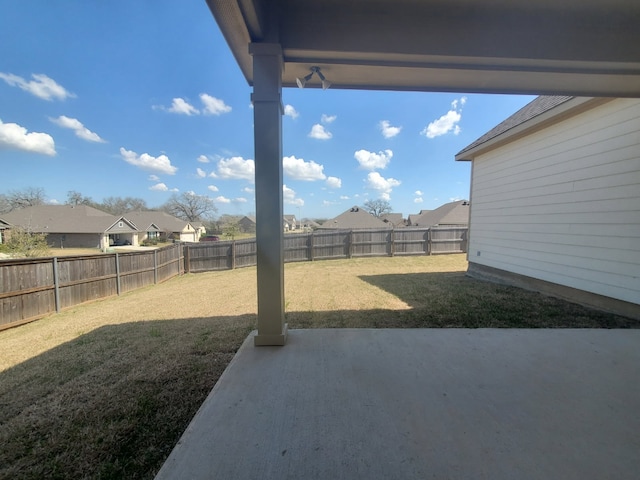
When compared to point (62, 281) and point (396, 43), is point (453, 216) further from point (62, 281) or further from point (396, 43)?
point (62, 281)

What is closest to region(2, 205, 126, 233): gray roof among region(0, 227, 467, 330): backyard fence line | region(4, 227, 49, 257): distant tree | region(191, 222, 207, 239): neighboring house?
region(191, 222, 207, 239): neighboring house

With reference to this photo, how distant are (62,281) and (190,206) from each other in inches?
1833

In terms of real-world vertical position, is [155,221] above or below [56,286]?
above

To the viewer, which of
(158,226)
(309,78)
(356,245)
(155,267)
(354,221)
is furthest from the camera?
(158,226)

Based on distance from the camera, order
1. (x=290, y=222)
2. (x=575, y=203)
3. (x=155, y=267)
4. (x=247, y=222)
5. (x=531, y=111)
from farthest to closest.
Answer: (x=290, y=222) → (x=247, y=222) → (x=155, y=267) → (x=531, y=111) → (x=575, y=203)

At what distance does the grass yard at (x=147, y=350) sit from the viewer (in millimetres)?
1603

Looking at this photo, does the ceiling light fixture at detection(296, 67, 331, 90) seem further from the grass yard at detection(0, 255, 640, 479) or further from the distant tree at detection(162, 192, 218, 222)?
the distant tree at detection(162, 192, 218, 222)

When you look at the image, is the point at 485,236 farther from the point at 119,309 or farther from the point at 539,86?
the point at 119,309

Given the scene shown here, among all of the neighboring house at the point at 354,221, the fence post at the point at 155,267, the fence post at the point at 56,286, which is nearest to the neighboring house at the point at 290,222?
the neighboring house at the point at 354,221

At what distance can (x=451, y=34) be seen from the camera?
7.72ft

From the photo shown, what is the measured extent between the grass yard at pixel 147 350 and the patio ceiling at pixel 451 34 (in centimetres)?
310

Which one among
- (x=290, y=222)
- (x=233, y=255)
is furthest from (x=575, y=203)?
(x=290, y=222)

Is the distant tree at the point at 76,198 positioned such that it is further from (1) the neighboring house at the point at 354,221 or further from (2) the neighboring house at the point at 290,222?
(1) the neighboring house at the point at 354,221

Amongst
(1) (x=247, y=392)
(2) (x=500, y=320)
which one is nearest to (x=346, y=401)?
(1) (x=247, y=392)
